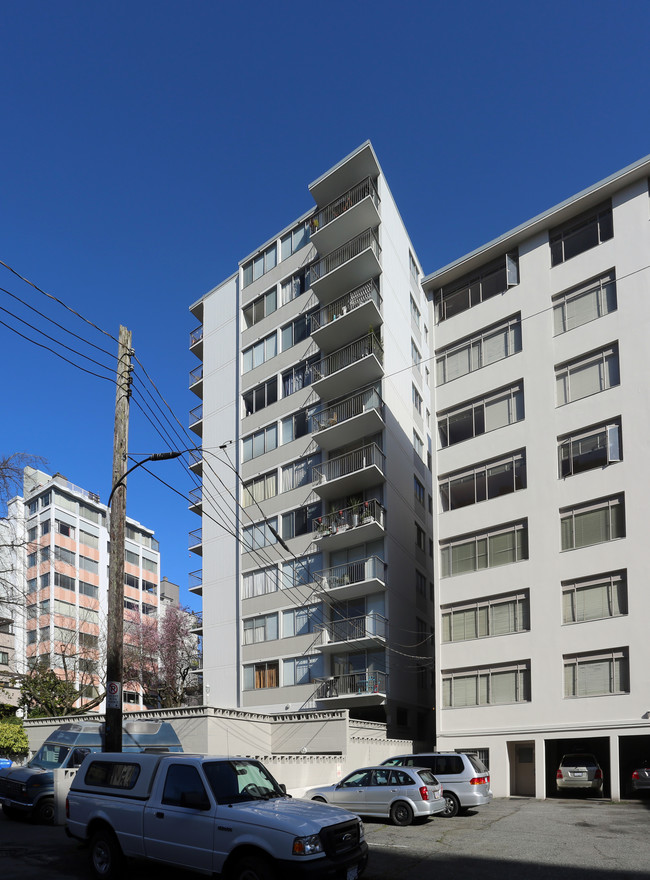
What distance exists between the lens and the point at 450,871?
43.7ft

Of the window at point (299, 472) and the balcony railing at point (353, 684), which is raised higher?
the window at point (299, 472)

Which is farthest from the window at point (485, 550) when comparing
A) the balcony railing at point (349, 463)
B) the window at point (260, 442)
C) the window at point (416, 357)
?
the window at point (416, 357)

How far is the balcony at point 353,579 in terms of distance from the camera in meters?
39.5

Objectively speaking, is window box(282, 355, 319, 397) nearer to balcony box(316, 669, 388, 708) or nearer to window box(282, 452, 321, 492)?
window box(282, 452, 321, 492)

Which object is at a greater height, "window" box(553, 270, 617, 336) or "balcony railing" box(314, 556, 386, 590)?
"window" box(553, 270, 617, 336)

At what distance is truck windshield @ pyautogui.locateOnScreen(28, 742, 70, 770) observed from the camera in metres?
21.5

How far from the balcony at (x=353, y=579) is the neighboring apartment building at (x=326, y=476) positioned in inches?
3.4

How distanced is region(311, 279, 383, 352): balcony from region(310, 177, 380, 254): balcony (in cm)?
329

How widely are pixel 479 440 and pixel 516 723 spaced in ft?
37.9

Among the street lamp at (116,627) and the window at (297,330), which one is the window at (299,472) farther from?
the street lamp at (116,627)

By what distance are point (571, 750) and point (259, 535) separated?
65.3ft

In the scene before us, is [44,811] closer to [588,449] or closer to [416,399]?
[588,449]

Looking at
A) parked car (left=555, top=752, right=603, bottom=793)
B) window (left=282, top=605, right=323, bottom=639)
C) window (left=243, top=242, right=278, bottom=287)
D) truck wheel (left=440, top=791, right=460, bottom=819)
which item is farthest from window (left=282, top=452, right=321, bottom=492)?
truck wheel (left=440, top=791, right=460, bottom=819)

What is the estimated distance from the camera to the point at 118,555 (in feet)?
55.4
